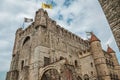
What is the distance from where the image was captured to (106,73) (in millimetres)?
25500

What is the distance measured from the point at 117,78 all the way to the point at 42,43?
689 inches

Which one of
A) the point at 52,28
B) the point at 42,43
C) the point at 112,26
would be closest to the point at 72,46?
the point at 52,28

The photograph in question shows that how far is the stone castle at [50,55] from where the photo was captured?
2315 centimetres

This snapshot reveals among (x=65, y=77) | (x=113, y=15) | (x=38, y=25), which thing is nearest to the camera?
(x=113, y=15)

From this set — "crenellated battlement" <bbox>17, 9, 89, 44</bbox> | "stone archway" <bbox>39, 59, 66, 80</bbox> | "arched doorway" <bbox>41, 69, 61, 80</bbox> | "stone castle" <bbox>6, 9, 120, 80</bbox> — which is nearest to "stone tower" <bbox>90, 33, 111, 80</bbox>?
"stone castle" <bbox>6, 9, 120, 80</bbox>

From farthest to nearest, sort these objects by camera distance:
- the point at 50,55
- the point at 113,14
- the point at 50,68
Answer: the point at 50,55 → the point at 50,68 → the point at 113,14

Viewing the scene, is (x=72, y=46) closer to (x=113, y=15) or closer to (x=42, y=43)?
(x=42, y=43)

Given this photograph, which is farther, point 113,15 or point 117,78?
point 117,78

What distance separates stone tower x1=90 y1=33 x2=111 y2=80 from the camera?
84.1 feet

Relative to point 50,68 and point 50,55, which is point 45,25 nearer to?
point 50,55

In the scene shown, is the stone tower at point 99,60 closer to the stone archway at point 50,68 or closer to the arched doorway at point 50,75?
the arched doorway at point 50,75

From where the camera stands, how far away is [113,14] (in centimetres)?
519

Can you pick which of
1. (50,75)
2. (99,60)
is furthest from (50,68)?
(99,60)

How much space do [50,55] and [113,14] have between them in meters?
20.5
